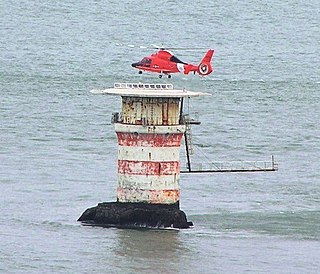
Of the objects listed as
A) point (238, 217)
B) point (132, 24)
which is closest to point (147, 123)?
point (238, 217)

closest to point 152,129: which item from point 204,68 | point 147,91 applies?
point 147,91

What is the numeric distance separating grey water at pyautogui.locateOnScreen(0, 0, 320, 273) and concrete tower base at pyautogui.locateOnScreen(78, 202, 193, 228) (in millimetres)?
286

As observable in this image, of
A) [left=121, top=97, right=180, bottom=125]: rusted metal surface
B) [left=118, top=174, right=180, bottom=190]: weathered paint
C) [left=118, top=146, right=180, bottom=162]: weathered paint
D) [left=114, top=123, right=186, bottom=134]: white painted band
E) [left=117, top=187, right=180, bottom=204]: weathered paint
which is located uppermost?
[left=121, top=97, right=180, bottom=125]: rusted metal surface

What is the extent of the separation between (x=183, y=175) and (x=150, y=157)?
9966 mm

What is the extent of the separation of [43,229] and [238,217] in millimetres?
5314

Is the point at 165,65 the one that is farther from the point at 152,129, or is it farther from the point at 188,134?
the point at 152,129

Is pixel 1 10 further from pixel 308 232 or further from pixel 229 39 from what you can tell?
pixel 308 232

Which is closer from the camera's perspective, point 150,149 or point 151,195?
point 150,149

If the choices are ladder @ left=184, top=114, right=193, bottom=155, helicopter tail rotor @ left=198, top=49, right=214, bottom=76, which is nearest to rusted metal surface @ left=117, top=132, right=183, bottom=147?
ladder @ left=184, top=114, right=193, bottom=155

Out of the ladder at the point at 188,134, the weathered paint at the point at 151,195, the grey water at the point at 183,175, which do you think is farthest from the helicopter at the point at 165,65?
the weathered paint at the point at 151,195

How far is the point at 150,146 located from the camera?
50.1 m

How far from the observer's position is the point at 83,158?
211 feet

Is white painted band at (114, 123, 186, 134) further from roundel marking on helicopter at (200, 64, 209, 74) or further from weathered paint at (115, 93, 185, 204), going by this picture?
roundel marking on helicopter at (200, 64, 209, 74)

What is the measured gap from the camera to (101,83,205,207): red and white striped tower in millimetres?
50125
